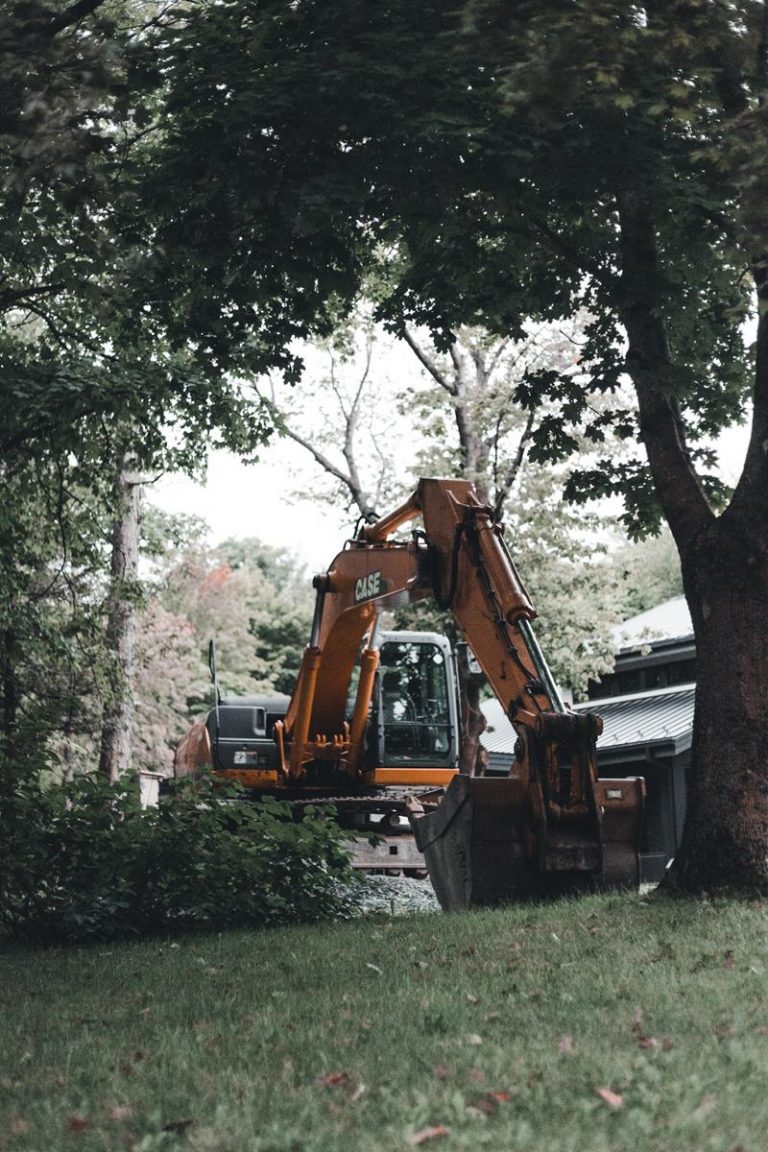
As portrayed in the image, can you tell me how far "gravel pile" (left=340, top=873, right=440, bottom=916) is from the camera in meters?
13.0

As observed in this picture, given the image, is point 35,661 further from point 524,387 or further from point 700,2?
point 700,2

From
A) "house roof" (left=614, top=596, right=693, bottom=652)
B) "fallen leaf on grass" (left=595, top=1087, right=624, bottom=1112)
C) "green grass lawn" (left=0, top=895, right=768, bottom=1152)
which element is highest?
"house roof" (left=614, top=596, right=693, bottom=652)

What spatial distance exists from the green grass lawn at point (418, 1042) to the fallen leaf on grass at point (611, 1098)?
0.02m

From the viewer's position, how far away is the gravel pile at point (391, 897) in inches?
510

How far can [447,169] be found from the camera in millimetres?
9359

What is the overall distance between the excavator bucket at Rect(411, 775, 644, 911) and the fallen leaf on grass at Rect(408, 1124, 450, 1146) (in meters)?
6.35

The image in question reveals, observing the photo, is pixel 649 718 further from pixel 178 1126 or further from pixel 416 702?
pixel 178 1126

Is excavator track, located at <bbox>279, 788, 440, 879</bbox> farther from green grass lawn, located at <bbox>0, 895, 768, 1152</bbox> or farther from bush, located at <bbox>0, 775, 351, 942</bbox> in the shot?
green grass lawn, located at <bbox>0, 895, 768, 1152</bbox>

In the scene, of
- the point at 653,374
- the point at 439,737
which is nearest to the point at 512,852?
the point at 653,374

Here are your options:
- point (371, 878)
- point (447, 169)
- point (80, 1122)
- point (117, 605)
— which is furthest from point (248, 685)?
point (80, 1122)

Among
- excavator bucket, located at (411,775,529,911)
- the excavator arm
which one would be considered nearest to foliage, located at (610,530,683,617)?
the excavator arm

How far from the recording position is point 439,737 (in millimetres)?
18719

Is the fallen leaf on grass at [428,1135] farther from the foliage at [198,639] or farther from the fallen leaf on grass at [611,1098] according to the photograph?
the foliage at [198,639]

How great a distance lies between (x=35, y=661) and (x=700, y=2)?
17917 millimetres
